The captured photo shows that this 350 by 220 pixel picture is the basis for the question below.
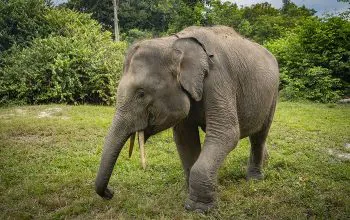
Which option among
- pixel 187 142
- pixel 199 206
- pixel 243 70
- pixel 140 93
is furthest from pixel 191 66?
pixel 199 206

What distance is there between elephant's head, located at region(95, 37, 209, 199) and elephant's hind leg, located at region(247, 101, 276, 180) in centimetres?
193

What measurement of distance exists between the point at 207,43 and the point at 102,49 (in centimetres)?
1140

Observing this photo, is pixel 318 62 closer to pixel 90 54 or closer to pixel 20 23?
pixel 90 54

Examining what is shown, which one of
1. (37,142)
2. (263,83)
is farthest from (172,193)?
(37,142)

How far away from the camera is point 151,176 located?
6.26m

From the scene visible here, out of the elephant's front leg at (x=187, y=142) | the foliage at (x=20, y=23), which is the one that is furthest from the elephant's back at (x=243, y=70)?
the foliage at (x=20, y=23)

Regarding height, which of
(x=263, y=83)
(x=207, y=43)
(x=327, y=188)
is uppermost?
(x=207, y=43)

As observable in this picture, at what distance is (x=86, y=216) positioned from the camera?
177 inches

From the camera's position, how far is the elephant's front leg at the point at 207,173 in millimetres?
4344

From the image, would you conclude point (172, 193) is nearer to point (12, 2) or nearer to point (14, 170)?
point (14, 170)

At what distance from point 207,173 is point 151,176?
6.79 ft

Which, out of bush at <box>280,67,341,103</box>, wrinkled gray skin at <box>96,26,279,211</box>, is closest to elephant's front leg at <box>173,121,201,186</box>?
wrinkled gray skin at <box>96,26,279,211</box>

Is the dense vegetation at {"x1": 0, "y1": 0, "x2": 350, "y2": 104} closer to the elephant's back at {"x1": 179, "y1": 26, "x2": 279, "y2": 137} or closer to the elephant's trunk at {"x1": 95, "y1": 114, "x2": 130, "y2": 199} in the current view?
the elephant's back at {"x1": 179, "y1": 26, "x2": 279, "y2": 137}

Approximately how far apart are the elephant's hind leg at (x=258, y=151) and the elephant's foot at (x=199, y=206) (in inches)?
67.1
